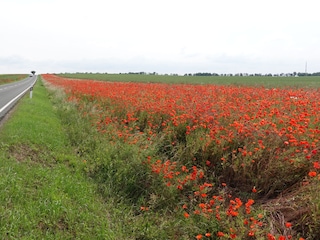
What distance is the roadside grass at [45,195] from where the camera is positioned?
3.70 meters

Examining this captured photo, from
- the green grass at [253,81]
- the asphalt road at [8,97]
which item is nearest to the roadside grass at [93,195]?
the asphalt road at [8,97]

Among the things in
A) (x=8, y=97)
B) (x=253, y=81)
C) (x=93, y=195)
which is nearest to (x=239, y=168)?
(x=93, y=195)

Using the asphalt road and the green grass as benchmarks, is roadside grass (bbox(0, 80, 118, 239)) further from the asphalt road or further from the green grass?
the green grass

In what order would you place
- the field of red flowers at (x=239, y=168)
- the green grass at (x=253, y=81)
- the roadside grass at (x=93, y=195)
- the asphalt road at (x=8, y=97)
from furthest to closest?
the green grass at (x=253, y=81)
the asphalt road at (x=8, y=97)
the roadside grass at (x=93, y=195)
the field of red flowers at (x=239, y=168)

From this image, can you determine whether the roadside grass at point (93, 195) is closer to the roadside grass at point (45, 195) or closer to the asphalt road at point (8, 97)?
the roadside grass at point (45, 195)

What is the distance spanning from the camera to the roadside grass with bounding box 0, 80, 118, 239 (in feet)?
12.1

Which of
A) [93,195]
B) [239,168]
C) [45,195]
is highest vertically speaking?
[239,168]

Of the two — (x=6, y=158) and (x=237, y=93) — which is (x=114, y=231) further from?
(x=237, y=93)

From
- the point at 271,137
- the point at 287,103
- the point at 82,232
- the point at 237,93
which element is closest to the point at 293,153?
the point at 271,137

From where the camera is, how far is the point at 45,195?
4410 mm

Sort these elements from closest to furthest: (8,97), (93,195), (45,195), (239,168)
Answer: (45,195), (239,168), (93,195), (8,97)

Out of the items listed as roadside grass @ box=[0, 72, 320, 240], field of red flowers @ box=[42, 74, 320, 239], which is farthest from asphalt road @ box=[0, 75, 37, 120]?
field of red flowers @ box=[42, 74, 320, 239]

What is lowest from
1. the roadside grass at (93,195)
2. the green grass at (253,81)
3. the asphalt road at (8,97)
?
the roadside grass at (93,195)

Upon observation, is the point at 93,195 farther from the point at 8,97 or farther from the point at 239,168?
the point at 8,97
